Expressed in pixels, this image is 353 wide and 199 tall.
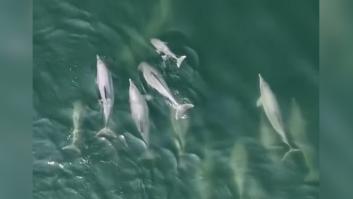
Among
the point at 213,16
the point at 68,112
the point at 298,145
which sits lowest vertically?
the point at 298,145

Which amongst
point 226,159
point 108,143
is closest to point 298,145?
point 226,159

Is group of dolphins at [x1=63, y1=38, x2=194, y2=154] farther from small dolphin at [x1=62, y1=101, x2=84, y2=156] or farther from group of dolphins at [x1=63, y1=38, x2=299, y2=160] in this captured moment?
small dolphin at [x1=62, y1=101, x2=84, y2=156]

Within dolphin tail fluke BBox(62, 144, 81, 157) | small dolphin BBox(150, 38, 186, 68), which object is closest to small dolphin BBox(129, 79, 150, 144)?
small dolphin BBox(150, 38, 186, 68)

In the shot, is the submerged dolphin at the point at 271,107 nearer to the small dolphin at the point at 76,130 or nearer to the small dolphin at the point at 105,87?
the small dolphin at the point at 105,87

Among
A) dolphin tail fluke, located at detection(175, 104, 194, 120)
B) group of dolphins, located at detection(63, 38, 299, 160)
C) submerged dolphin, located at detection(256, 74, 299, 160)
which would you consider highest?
group of dolphins, located at detection(63, 38, 299, 160)

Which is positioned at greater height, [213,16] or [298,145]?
[213,16]

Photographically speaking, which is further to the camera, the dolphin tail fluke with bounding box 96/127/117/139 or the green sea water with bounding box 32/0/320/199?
the dolphin tail fluke with bounding box 96/127/117/139

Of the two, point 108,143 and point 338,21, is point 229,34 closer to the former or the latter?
point 338,21
